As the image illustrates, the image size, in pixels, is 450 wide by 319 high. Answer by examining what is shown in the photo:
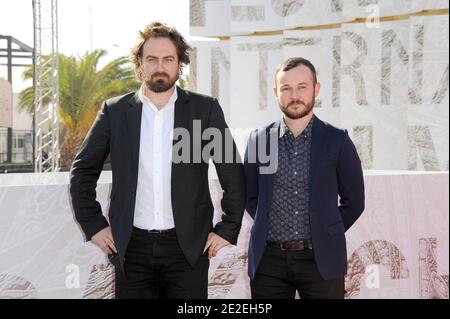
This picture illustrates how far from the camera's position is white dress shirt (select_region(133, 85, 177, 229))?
8.29ft

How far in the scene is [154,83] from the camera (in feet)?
8.33

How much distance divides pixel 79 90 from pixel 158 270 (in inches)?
781

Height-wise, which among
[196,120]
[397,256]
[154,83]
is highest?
[154,83]

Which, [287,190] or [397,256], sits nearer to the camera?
[287,190]

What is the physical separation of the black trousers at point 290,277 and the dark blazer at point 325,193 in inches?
1.4

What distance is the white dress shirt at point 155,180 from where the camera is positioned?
2527 millimetres

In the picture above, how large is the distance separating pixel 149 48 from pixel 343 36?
914 cm

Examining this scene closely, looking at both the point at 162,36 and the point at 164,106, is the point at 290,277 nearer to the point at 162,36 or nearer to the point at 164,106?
the point at 164,106

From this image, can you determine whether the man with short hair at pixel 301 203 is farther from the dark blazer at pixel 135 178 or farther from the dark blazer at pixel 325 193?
the dark blazer at pixel 135 178

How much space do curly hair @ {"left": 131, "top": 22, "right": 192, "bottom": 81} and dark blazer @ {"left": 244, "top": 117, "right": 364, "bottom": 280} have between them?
0.53 m

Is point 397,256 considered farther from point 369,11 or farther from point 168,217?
point 369,11

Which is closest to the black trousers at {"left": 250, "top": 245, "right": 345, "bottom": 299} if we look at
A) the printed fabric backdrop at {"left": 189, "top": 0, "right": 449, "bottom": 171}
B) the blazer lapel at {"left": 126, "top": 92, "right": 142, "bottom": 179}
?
the blazer lapel at {"left": 126, "top": 92, "right": 142, "bottom": 179}

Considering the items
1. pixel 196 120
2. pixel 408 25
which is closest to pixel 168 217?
pixel 196 120

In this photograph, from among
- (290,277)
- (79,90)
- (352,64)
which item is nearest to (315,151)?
(290,277)
